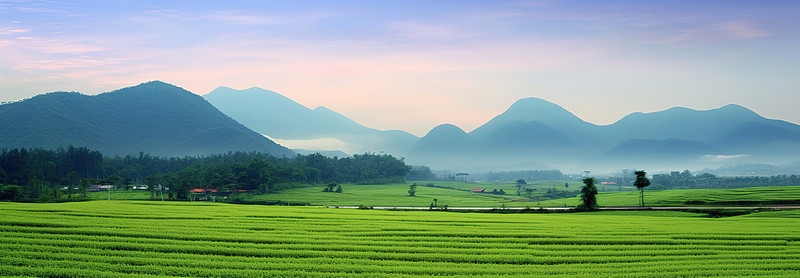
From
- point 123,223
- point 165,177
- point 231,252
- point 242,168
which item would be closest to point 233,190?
point 242,168

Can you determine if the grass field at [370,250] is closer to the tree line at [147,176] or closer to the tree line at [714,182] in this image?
the tree line at [147,176]

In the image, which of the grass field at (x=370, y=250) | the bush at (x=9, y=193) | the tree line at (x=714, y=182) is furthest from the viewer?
the tree line at (x=714, y=182)

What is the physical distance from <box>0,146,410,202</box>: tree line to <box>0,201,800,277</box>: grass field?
67842mm

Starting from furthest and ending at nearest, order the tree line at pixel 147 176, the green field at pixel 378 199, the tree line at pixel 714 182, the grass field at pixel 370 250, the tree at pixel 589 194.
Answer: the tree line at pixel 714 182
the green field at pixel 378 199
the tree line at pixel 147 176
the tree at pixel 589 194
the grass field at pixel 370 250

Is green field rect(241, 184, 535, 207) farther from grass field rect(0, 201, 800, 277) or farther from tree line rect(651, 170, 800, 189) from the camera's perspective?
tree line rect(651, 170, 800, 189)

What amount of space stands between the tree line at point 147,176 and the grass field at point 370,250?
67.8 meters

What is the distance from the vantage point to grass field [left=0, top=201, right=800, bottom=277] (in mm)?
15492

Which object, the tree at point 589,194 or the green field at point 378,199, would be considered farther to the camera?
the green field at point 378,199

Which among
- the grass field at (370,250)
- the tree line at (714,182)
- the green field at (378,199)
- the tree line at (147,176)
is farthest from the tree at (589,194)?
the tree line at (714,182)

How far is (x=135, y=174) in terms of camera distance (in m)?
153

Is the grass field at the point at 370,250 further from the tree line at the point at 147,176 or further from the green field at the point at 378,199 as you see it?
the tree line at the point at 147,176

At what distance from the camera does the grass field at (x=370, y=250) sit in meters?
15.5

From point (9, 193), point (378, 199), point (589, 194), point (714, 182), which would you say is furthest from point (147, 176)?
point (714, 182)

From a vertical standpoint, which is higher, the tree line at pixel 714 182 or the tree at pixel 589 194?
the tree at pixel 589 194
